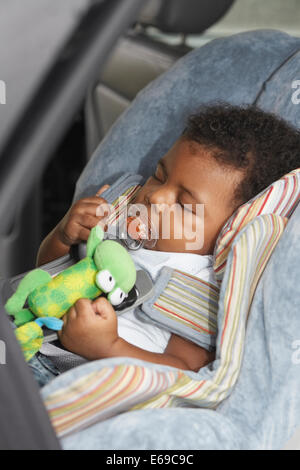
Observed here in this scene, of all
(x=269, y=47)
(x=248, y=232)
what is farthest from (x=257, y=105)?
(x=248, y=232)

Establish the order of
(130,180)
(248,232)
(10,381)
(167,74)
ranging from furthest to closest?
(167,74) < (130,180) < (248,232) < (10,381)

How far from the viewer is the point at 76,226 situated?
3.31 ft

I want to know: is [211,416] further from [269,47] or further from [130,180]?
[269,47]

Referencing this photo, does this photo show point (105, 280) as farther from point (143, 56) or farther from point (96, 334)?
point (143, 56)

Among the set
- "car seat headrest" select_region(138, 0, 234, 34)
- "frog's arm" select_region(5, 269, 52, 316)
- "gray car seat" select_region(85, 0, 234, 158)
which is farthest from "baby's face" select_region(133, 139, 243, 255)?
"car seat headrest" select_region(138, 0, 234, 34)

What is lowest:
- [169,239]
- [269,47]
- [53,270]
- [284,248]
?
[53,270]

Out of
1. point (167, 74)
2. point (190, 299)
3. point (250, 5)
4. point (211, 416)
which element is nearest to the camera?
point (211, 416)

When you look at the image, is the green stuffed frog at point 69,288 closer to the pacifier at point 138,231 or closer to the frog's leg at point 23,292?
the frog's leg at point 23,292

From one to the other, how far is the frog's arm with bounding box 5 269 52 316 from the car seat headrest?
2.95 ft

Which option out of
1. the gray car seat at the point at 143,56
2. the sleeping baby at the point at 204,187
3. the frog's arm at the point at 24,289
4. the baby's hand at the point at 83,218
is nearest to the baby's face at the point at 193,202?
the sleeping baby at the point at 204,187

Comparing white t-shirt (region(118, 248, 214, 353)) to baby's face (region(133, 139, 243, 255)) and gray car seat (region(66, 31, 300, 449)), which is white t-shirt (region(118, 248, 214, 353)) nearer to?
baby's face (region(133, 139, 243, 255))

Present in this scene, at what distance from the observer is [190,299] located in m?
0.89

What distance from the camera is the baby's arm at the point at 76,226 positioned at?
1.00m
